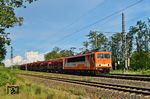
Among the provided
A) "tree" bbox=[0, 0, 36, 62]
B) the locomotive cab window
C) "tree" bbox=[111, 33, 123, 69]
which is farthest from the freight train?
"tree" bbox=[111, 33, 123, 69]

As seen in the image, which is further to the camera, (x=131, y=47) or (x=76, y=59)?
(x=131, y=47)

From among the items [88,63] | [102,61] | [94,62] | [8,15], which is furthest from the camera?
[88,63]

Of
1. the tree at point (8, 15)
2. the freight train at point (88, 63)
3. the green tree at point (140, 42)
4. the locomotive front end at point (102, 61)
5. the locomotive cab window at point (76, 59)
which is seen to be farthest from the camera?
the green tree at point (140, 42)

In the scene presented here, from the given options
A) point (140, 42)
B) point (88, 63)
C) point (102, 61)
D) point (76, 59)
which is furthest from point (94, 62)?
point (140, 42)

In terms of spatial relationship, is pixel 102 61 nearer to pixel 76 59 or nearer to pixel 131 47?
pixel 76 59

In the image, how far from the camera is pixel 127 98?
18984 mm

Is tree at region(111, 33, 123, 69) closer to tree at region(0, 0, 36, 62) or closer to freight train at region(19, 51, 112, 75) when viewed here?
freight train at region(19, 51, 112, 75)

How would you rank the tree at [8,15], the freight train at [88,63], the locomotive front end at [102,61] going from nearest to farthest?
the tree at [8,15] → the locomotive front end at [102,61] → the freight train at [88,63]

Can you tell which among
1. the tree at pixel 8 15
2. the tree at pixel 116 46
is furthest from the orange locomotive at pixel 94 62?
the tree at pixel 116 46

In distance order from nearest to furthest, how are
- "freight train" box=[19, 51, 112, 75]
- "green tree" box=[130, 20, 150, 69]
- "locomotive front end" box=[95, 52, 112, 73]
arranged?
"locomotive front end" box=[95, 52, 112, 73] < "freight train" box=[19, 51, 112, 75] < "green tree" box=[130, 20, 150, 69]

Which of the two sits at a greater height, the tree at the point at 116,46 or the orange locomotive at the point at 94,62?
the tree at the point at 116,46

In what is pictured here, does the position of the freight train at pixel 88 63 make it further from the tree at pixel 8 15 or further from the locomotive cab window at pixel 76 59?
the tree at pixel 8 15

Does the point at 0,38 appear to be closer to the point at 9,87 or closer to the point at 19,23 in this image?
the point at 19,23

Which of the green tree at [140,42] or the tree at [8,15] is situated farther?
the green tree at [140,42]
